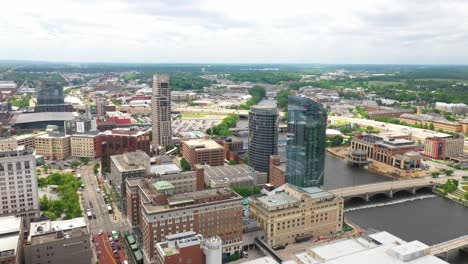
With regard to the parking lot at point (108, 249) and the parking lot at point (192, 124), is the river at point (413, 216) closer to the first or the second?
the parking lot at point (108, 249)

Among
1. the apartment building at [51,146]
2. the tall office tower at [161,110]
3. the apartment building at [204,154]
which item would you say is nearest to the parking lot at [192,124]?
the tall office tower at [161,110]

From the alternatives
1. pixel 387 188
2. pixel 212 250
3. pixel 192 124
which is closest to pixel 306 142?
pixel 387 188

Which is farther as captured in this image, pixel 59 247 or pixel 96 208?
pixel 96 208

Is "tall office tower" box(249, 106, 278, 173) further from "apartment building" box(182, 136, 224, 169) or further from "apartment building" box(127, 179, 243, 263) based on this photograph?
"apartment building" box(127, 179, 243, 263)

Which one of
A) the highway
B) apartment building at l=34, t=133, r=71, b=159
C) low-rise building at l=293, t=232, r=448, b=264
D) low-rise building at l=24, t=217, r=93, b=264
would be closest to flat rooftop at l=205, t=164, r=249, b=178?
low-rise building at l=24, t=217, r=93, b=264

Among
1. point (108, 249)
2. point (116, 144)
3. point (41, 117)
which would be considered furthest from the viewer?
point (41, 117)

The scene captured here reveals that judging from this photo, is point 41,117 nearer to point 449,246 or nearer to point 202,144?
point 202,144

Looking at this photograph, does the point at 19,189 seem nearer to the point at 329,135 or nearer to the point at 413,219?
the point at 413,219
